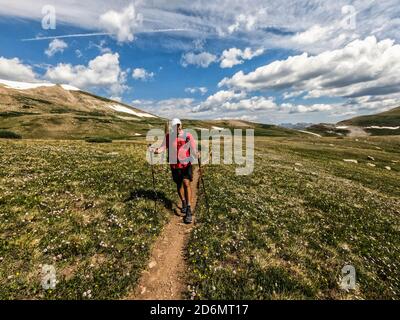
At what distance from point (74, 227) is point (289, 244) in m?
10.6

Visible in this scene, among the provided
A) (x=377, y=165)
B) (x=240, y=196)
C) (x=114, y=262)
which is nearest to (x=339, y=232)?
(x=240, y=196)

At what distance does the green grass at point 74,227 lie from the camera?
31.9 feet

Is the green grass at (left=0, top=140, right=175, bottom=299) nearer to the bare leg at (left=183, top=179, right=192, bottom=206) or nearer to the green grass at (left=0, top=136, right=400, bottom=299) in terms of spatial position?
the green grass at (left=0, top=136, right=400, bottom=299)

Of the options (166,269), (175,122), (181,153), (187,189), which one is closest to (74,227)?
(166,269)

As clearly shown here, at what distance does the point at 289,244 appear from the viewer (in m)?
14.1

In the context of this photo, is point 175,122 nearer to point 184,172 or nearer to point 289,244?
Answer: point 184,172

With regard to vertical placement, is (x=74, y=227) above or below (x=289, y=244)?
above

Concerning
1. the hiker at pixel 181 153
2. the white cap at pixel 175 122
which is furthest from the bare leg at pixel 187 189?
the white cap at pixel 175 122

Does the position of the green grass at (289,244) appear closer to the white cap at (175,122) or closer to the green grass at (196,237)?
the green grass at (196,237)

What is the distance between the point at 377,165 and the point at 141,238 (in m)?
59.9

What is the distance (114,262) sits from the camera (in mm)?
10969

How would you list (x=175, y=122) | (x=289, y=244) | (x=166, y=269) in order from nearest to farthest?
(x=166, y=269)
(x=289, y=244)
(x=175, y=122)

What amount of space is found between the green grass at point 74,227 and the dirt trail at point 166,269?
37cm
